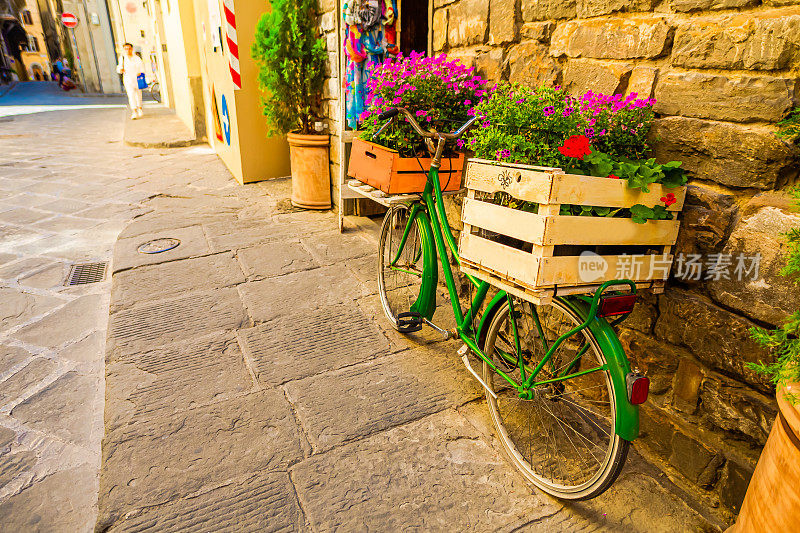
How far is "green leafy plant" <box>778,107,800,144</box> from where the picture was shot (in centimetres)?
153

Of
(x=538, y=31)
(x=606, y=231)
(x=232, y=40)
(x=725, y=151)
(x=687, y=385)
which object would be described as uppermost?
(x=232, y=40)

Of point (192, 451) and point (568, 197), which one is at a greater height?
point (568, 197)

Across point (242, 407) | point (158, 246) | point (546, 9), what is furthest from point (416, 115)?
point (158, 246)

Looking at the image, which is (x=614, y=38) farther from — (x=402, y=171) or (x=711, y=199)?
(x=402, y=171)

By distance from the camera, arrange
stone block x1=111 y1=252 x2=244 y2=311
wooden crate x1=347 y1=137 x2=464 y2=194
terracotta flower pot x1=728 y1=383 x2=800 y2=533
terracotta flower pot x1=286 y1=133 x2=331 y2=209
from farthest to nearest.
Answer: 1. terracotta flower pot x1=286 y1=133 x2=331 y2=209
2. stone block x1=111 y1=252 x2=244 y2=311
3. wooden crate x1=347 y1=137 x2=464 y2=194
4. terracotta flower pot x1=728 y1=383 x2=800 y2=533

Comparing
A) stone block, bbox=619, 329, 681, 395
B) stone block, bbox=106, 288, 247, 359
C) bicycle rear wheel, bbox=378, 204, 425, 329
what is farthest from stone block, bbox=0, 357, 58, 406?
A: stone block, bbox=619, 329, 681, 395

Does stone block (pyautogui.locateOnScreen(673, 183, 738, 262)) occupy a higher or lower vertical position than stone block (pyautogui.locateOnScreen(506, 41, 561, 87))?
lower

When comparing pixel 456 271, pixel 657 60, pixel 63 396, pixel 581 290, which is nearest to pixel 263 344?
pixel 63 396

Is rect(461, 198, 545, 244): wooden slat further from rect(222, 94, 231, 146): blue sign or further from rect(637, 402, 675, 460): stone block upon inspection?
rect(222, 94, 231, 146): blue sign

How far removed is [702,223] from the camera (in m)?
1.86

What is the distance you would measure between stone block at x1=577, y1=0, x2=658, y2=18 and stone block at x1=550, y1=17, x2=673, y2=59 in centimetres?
3

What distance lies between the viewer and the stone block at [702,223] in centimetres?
180

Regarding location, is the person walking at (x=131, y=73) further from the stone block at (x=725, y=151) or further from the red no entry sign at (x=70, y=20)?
the red no entry sign at (x=70, y=20)

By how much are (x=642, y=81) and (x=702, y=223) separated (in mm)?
647
